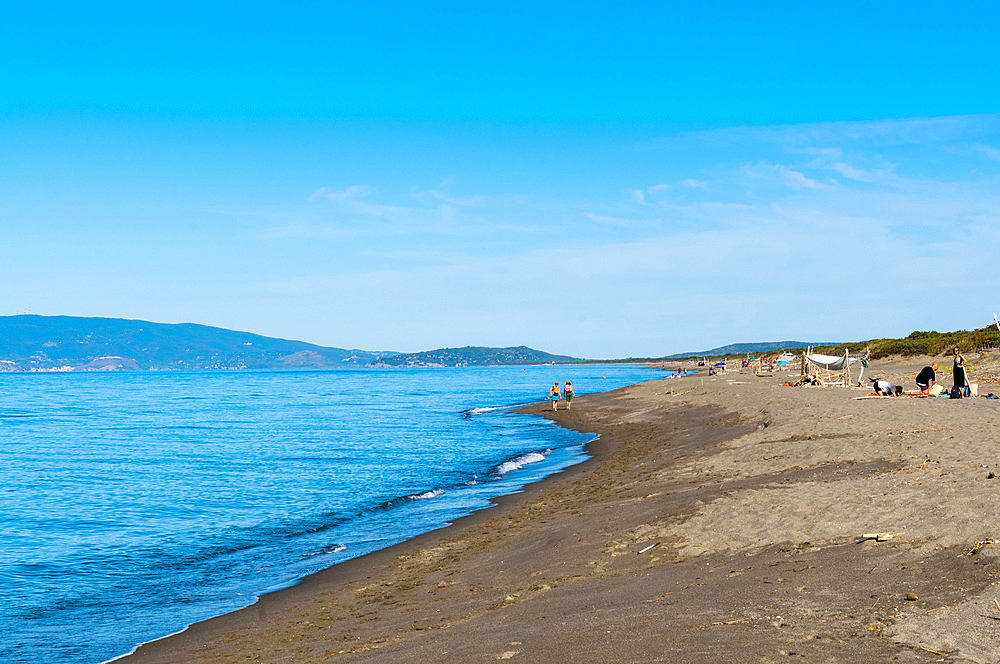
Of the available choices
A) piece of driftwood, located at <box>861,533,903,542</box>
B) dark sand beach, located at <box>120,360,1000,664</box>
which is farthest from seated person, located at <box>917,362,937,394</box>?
piece of driftwood, located at <box>861,533,903,542</box>

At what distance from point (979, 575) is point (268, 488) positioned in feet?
70.5

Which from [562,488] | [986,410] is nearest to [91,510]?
[562,488]

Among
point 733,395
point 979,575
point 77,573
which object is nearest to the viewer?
point 979,575

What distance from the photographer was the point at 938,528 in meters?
9.09

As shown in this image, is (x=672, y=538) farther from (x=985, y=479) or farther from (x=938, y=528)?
(x=985, y=479)

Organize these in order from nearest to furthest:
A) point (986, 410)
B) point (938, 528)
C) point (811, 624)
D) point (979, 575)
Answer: point (811, 624)
point (979, 575)
point (938, 528)
point (986, 410)

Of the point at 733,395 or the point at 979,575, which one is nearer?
the point at 979,575

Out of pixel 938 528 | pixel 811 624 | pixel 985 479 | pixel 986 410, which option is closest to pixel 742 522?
pixel 938 528

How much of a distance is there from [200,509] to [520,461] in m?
12.4

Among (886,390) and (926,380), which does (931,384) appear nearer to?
(926,380)

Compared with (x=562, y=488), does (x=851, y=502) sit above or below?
above

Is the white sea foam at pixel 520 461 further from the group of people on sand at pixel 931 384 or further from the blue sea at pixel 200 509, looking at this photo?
the group of people on sand at pixel 931 384

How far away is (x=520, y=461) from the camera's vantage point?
94.1ft

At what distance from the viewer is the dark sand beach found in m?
6.61
